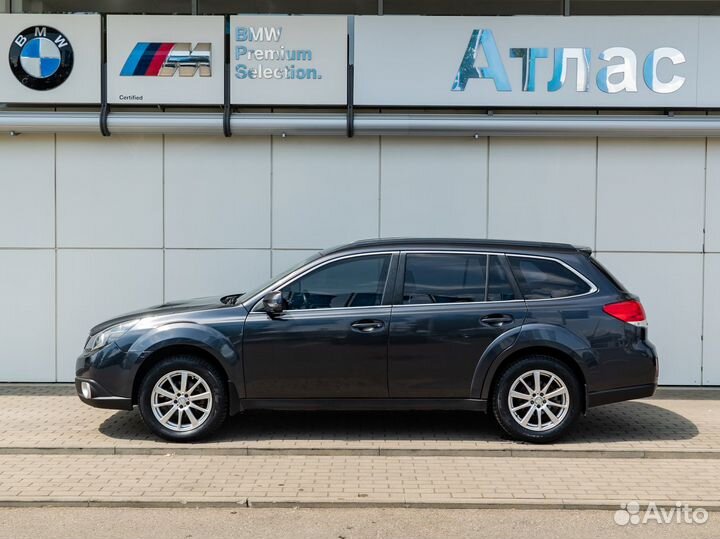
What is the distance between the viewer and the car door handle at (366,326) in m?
6.57

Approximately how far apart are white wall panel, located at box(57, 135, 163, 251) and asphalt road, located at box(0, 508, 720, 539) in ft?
15.0

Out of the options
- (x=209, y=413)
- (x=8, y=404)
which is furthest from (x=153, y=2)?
(x=209, y=413)

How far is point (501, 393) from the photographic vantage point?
6.61 meters

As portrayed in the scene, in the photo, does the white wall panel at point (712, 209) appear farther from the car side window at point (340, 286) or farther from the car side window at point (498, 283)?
the car side window at point (340, 286)

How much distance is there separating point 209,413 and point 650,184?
6020mm

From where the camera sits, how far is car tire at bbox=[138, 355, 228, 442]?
6.60 meters

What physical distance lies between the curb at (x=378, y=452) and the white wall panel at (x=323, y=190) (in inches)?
131

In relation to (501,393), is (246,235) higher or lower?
higher

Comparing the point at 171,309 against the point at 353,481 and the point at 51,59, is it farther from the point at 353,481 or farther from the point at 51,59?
the point at 51,59

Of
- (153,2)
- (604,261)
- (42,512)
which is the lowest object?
(42,512)

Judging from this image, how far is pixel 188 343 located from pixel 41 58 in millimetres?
4718

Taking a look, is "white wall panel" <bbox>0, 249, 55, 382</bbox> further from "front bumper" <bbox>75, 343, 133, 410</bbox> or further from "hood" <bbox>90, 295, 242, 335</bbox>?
"front bumper" <bbox>75, 343, 133, 410</bbox>

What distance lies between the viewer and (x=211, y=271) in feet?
30.4

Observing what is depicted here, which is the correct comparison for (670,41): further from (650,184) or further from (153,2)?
(153,2)
